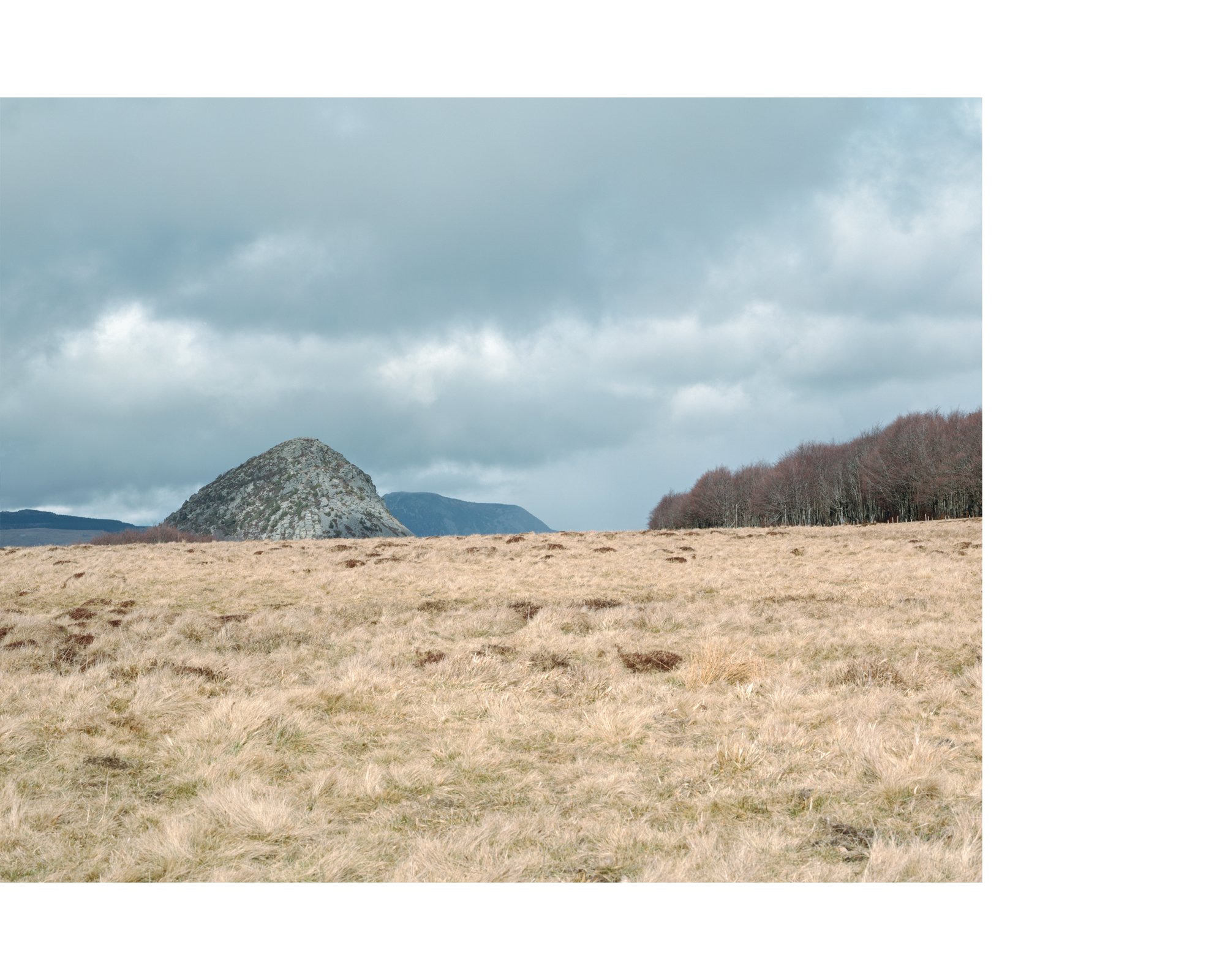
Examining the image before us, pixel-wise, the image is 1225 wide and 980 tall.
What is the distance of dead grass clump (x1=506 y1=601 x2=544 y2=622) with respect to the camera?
14008 mm

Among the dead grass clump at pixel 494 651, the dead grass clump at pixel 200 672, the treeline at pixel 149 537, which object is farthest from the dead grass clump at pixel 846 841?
the treeline at pixel 149 537

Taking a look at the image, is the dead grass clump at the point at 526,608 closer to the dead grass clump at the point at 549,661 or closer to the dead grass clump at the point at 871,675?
the dead grass clump at the point at 549,661

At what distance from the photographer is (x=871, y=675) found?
9.62 metres

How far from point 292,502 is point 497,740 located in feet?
148

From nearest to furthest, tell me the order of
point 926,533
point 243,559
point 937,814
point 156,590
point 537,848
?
point 537,848
point 937,814
point 156,590
point 243,559
point 926,533

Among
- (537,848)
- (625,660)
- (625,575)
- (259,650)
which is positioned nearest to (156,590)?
(259,650)

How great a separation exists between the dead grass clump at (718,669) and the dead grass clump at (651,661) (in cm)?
27

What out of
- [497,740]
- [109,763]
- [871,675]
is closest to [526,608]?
[871,675]

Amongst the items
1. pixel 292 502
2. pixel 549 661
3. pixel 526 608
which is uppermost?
Result: pixel 292 502

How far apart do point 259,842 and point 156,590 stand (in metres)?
16.9

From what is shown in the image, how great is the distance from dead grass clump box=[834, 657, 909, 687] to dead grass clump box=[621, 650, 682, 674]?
221 cm

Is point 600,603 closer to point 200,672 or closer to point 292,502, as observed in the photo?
point 200,672
